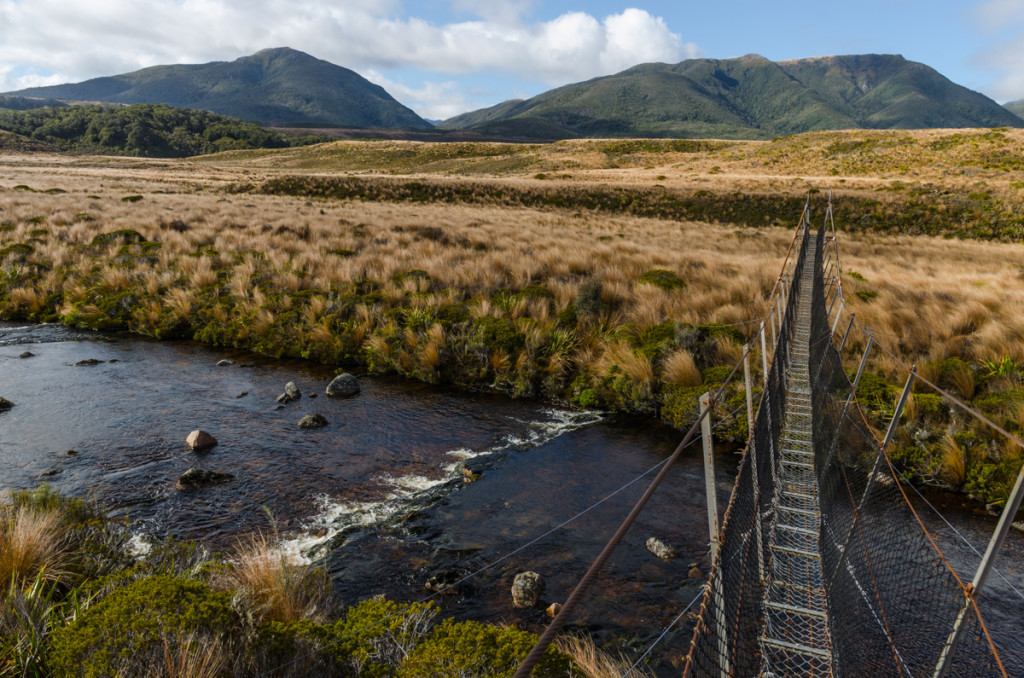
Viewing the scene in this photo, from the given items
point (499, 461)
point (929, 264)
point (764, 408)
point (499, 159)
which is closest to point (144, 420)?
point (499, 461)

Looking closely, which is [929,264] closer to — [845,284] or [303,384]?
[845,284]

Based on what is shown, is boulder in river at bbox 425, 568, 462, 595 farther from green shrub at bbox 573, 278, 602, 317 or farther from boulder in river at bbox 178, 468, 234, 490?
green shrub at bbox 573, 278, 602, 317

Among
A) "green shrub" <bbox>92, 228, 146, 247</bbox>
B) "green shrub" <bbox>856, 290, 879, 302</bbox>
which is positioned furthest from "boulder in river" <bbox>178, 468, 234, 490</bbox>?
"green shrub" <bbox>92, 228, 146, 247</bbox>

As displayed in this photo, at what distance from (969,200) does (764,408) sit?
3832 cm

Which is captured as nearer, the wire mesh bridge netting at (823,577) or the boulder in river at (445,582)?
the wire mesh bridge netting at (823,577)

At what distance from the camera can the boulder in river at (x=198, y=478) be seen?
230 inches

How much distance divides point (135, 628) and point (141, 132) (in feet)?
522

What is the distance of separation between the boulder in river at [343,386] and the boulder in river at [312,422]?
1.14 metres

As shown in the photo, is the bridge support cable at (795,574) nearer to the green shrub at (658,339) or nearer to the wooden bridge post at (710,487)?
the wooden bridge post at (710,487)

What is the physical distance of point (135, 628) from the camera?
2648 mm

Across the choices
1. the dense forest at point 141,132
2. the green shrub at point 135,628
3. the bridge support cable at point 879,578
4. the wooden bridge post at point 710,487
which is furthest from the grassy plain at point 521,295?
the dense forest at point 141,132

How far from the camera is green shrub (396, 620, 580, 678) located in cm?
280

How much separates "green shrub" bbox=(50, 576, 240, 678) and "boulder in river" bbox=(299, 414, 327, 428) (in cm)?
463

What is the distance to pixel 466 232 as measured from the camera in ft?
63.6
